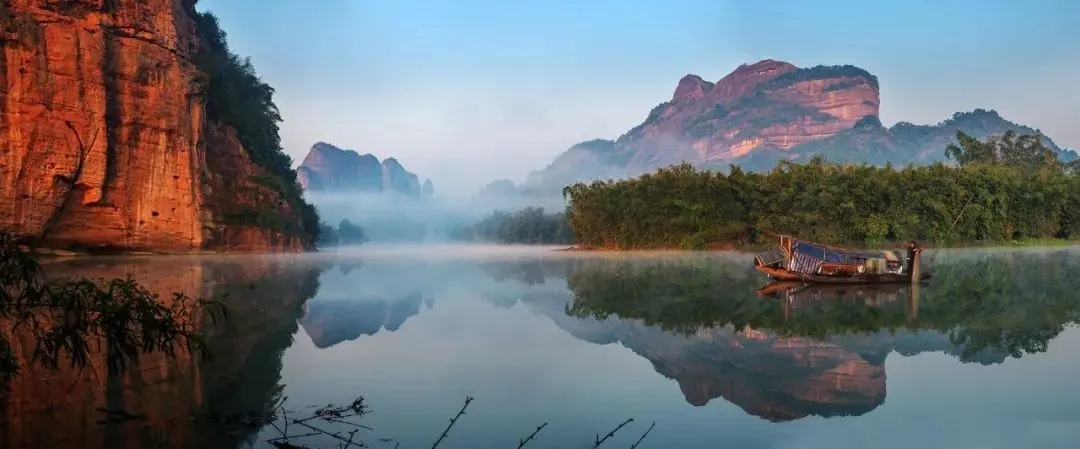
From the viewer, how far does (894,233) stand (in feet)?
127

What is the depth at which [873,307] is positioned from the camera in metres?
12.9

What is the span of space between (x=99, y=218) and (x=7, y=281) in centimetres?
3359

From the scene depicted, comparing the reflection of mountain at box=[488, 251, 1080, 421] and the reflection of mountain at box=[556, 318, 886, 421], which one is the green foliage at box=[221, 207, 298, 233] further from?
the reflection of mountain at box=[556, 318, 886, 421]

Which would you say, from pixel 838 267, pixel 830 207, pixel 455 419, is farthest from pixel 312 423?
pixel 830 207

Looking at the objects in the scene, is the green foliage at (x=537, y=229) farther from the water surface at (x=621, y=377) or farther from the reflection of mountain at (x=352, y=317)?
the water surface at (x=621, y=377)

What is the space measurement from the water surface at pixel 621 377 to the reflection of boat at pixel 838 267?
10.3ft

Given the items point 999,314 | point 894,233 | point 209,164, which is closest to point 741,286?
point 999,314

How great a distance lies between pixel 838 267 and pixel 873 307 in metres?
4.76

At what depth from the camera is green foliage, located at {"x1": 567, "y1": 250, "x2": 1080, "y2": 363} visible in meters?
9.91

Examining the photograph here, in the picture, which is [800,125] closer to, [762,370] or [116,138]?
[116,138]

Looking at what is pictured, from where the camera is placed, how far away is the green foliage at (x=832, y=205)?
3856 cm

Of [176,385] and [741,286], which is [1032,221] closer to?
[741,286]

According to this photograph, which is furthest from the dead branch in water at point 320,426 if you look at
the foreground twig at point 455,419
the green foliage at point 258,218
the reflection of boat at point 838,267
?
the green foliage at point 258,218

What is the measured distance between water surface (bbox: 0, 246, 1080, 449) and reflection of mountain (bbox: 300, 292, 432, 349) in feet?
0.20
